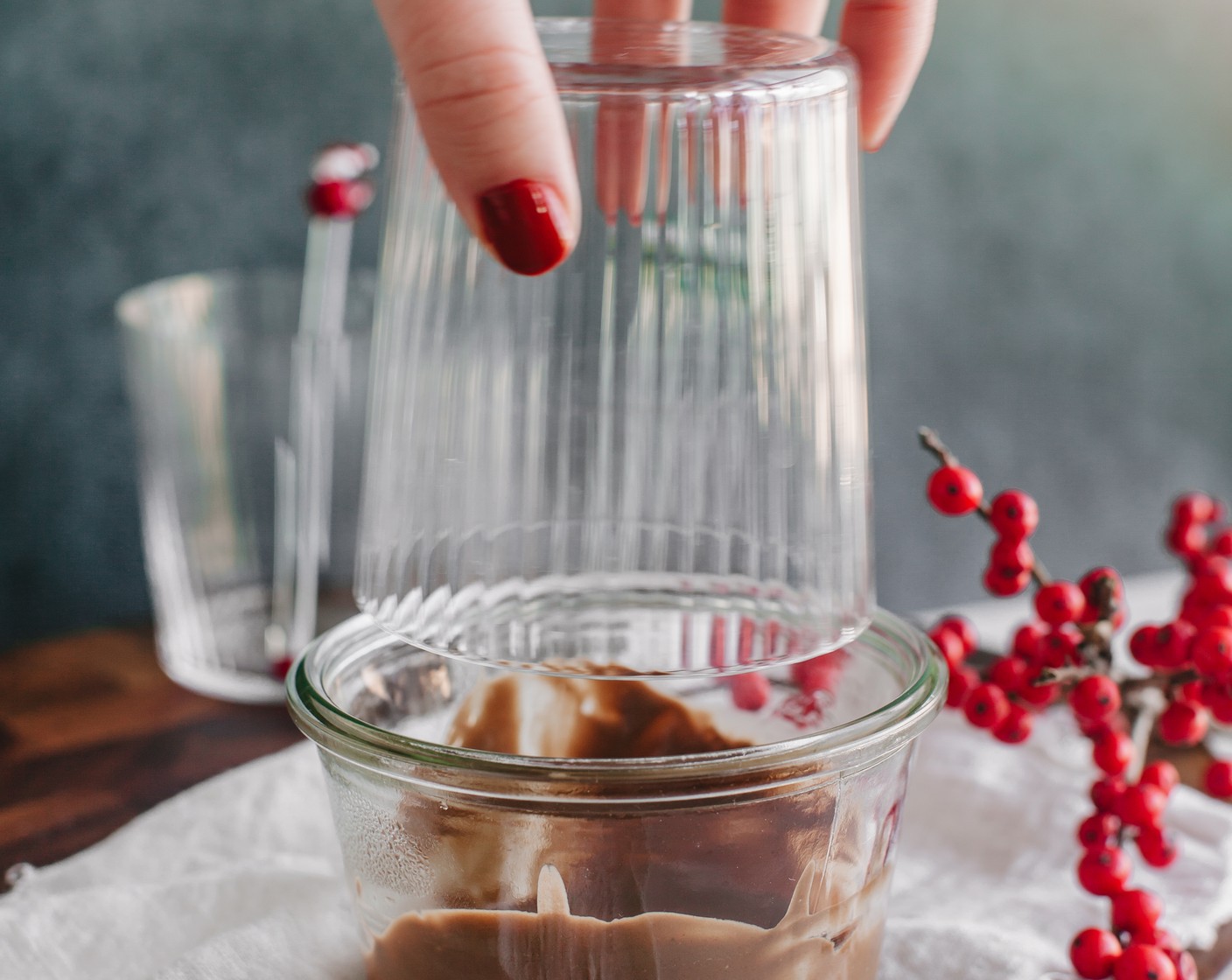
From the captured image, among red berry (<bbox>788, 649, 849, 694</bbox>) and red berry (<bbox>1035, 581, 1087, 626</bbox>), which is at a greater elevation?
red berry (<bbox>1035, 581, 1087, 626</bbox>)

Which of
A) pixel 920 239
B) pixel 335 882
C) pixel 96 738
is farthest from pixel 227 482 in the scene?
pixel 920 239

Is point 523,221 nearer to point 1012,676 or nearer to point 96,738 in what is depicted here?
point 1012,676

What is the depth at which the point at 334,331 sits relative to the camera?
66cm

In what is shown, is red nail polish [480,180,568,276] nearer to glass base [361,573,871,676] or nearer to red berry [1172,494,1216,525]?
glass base [361,573,871,676]

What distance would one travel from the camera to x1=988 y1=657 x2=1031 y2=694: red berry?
0.42 meters

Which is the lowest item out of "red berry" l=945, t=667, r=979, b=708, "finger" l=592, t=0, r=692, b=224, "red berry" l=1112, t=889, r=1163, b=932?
"red berry" l=1112, t=889, r=1163, b=932

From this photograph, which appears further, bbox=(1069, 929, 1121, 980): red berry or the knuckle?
bbox=(1069, 929, 1121, 980): red berry

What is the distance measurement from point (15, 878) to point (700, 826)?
259mm

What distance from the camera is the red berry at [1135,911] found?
374mm

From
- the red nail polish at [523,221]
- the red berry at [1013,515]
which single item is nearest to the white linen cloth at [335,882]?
the red berry at [1013,515]

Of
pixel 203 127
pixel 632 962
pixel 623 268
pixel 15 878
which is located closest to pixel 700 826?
pixel 632 962

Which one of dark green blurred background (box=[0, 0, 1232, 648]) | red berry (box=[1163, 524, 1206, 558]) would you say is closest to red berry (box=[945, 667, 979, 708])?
red berry (box=[1163, 524, 1206, 558])

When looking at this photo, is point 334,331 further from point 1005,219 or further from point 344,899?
point 1005,219

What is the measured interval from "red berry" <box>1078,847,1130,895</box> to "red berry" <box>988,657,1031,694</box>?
0.05 meters
